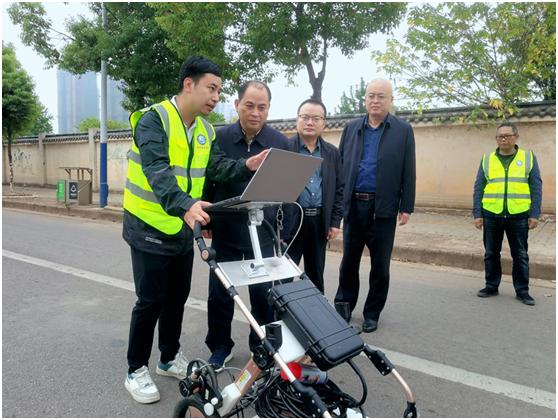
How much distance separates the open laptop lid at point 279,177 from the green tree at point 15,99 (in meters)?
14.5

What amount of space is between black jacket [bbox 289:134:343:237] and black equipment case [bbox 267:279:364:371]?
1.53 m

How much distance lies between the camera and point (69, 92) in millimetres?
53781

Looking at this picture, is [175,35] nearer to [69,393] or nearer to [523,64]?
[523,64]

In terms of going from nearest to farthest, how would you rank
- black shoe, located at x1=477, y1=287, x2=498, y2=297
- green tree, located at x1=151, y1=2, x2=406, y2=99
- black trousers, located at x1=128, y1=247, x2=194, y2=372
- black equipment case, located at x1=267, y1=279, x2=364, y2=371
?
black equipment case, located at x1=267, y1=279, x2=364, y2=371 < black trousers, located at x1=128, y1=247, x2=194, y2=372 < black shoe, located at x1=477, y1=287, x2=498, y2=297 < green tree, located at x1=151, y1=2, x2=406, y2=99

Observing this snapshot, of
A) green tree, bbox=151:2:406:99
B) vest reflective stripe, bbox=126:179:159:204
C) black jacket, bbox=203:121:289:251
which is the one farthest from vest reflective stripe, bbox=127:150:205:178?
green tree, bbox=151:2:406:99

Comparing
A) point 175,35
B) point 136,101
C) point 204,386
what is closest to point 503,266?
point 204,386

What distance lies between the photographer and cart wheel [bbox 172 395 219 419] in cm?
205

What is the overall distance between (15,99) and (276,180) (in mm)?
14901

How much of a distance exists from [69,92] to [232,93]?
49019 mm

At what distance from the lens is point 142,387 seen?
2625 mm

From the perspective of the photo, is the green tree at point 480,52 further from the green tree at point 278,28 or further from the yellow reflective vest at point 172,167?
the yellow reflective vest at point 172,167

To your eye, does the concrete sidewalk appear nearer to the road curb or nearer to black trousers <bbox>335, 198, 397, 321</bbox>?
the road curb

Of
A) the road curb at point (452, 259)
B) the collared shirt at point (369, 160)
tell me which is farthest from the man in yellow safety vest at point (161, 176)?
the road curb at point (452, 259)

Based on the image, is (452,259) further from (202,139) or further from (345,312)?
(202,139)
